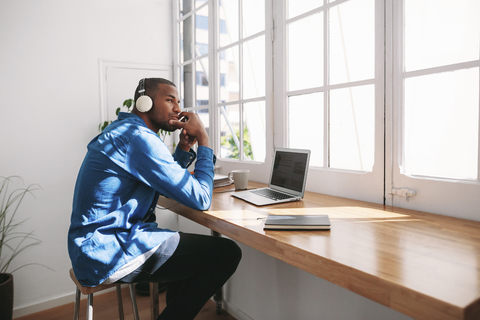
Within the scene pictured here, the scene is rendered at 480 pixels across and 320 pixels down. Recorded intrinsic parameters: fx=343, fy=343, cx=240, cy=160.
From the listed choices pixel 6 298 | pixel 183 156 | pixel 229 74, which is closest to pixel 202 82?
pixel 229 74

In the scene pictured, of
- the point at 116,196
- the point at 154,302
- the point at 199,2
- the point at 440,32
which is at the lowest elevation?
the point at 154,302

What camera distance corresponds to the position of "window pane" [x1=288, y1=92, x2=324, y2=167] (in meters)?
1.97

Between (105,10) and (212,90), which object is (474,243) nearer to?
(212,90)

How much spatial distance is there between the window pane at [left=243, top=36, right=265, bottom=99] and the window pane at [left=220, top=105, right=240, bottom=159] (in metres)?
0.17

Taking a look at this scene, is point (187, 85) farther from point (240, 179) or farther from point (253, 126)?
point (240, 179)

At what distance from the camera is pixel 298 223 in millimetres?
1194

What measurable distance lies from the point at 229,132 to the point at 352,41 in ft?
3.96

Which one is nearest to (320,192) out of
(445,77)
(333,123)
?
(333,123)

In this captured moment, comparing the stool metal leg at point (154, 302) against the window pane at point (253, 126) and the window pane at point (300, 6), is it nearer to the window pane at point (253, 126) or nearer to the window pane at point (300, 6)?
the window pane at point (253, 126)

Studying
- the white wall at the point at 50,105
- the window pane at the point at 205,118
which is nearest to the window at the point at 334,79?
the window pane at the point at 205,118

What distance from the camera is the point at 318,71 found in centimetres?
196

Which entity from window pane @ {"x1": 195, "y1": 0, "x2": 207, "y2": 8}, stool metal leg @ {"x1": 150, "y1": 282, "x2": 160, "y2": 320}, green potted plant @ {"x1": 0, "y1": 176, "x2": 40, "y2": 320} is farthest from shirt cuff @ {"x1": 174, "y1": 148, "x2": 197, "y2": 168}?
window pane @ {"x1": 195, "y1": 0, "x2": 207, "y2": 8}

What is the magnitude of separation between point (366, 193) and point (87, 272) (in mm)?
1255

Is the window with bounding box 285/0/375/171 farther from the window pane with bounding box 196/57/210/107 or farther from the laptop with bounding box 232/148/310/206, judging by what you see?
the window pane with bounding box 196/57/210/107
